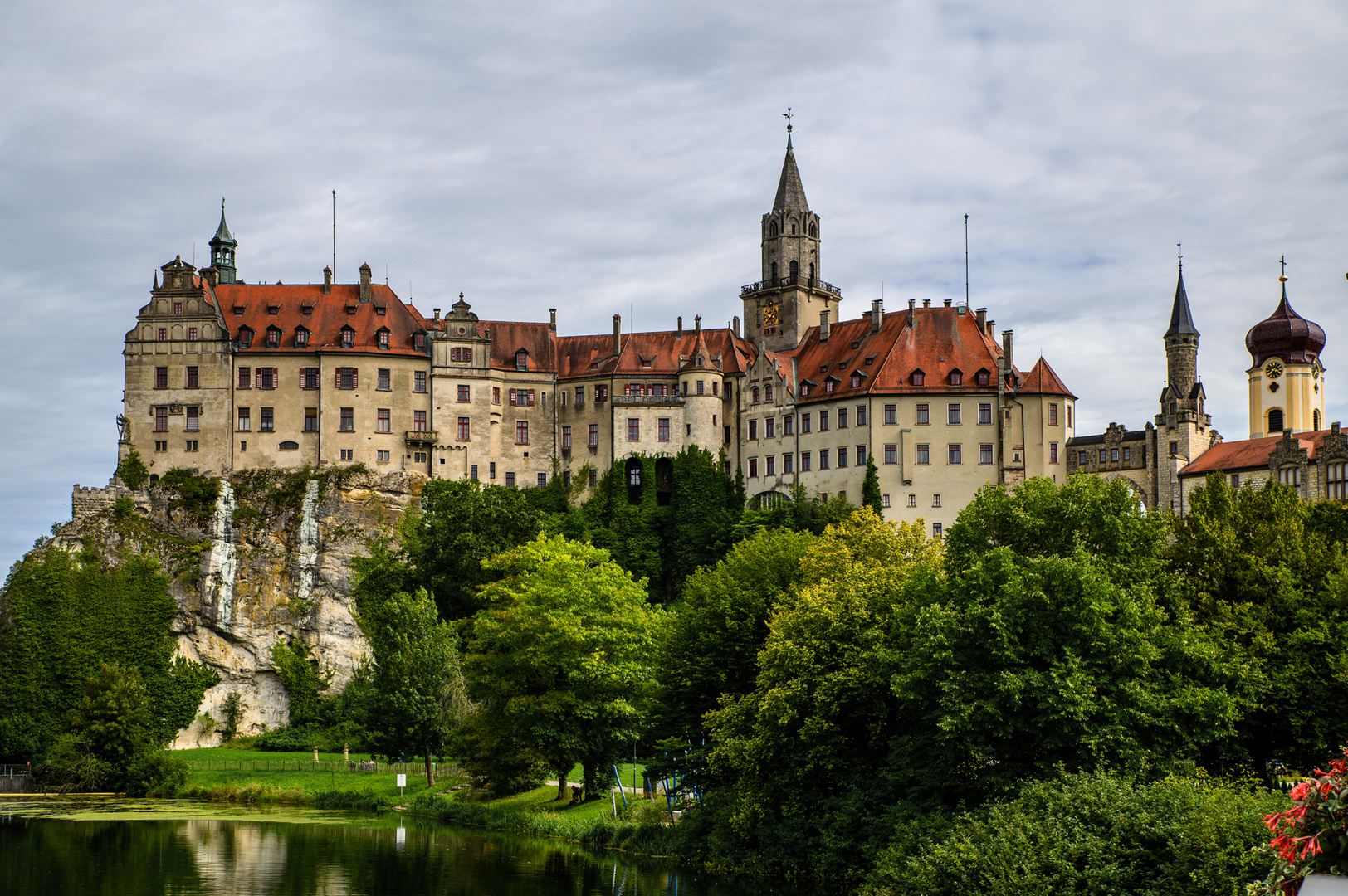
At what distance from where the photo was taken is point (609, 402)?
8369 centimetres

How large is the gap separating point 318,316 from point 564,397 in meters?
16.0

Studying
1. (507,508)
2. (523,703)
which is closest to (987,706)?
(523,703)

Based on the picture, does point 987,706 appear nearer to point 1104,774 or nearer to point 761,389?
point 1104,774

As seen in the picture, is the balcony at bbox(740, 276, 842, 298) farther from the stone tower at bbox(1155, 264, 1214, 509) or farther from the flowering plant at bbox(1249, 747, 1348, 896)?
the flowering plant at bbox(1249, 747, 1348, 896)

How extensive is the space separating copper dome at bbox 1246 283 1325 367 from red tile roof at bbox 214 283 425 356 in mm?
63593

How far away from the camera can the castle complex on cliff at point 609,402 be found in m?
77.1

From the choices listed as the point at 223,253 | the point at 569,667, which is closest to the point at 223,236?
the point at 223,253

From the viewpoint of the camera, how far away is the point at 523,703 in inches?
1838

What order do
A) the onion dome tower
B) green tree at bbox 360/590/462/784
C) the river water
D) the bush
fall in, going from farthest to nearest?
the onion dome tower < green tree at bbox 360/590/462/784 < the river water < the bush

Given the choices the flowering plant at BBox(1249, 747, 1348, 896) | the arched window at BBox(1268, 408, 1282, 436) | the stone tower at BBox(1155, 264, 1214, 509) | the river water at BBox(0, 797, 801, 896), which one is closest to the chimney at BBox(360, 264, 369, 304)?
the river water at BBox(0, 797, 801, 896)

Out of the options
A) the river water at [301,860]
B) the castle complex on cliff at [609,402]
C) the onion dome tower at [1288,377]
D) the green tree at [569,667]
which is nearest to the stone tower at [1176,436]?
the castle complex on cliff at [609,402]

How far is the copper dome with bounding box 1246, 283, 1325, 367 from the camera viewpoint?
334 ft

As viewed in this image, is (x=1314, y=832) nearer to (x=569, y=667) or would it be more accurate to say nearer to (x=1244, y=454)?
(x=569, y=667)

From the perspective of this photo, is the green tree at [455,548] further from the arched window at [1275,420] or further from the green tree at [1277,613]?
the arched window at [1275,420]
